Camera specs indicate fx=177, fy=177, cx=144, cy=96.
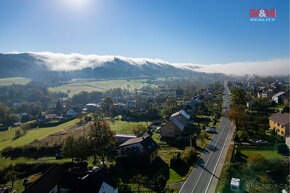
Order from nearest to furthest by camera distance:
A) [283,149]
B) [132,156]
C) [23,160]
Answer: [283,149]
[132,156]
[23,160]

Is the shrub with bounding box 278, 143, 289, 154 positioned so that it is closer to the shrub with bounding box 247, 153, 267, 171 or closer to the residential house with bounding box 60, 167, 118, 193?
the shrub with bounding box 247, 153, 267, 171

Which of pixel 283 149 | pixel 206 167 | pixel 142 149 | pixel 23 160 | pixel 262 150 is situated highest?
pixel 142 149

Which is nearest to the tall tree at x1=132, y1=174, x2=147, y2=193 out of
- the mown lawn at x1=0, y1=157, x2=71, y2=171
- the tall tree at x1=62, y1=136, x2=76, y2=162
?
the tall tree at x1=62, y1=136, x2=76, y2=162

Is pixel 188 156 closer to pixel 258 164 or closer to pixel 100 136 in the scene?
pixel 258 164

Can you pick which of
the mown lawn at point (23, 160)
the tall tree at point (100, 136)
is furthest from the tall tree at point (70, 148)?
the mown lawn at point (23, 160)

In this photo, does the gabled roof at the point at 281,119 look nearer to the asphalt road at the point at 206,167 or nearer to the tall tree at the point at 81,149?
the asphalt road at the point at 206,167

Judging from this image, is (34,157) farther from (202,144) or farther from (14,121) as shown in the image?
(14,121)

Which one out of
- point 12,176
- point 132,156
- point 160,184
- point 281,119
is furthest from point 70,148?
point 281,119
